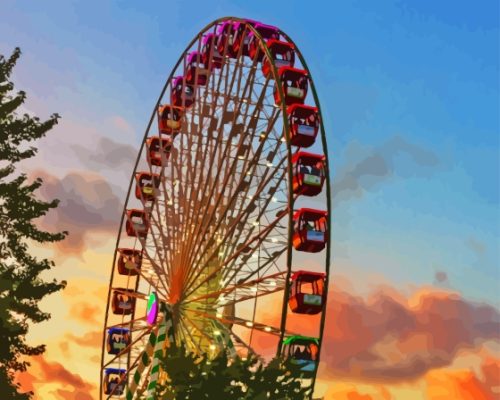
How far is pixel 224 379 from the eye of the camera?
23484 mm

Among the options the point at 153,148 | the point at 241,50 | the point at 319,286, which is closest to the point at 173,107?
the point at 153,148

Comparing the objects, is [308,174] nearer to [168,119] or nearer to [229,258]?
[229,258]

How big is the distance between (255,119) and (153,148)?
941 cm

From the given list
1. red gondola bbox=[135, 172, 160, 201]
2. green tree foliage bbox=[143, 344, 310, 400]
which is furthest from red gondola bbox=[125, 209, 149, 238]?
green tree foliage bbox=[143, 344, 310, 400]

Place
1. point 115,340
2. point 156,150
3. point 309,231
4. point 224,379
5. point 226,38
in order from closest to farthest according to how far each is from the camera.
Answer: point 224,379 < point 309,231 < point 226,38 < point 115,340 < point 156,150

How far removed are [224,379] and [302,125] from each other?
35.6 ft

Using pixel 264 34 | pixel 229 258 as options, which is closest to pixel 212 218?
pixel 229 258

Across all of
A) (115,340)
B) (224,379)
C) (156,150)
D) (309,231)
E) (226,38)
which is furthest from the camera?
(156,150)

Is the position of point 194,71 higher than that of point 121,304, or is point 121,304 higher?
point 194,71

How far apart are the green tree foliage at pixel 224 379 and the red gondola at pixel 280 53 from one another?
1231cm

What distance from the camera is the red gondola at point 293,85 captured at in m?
31.9

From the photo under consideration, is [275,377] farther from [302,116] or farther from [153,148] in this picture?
[153,148]

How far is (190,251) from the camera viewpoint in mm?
31859

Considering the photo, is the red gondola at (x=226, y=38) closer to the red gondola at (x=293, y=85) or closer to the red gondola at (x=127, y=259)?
the red gondola at (x=293, y=85)
